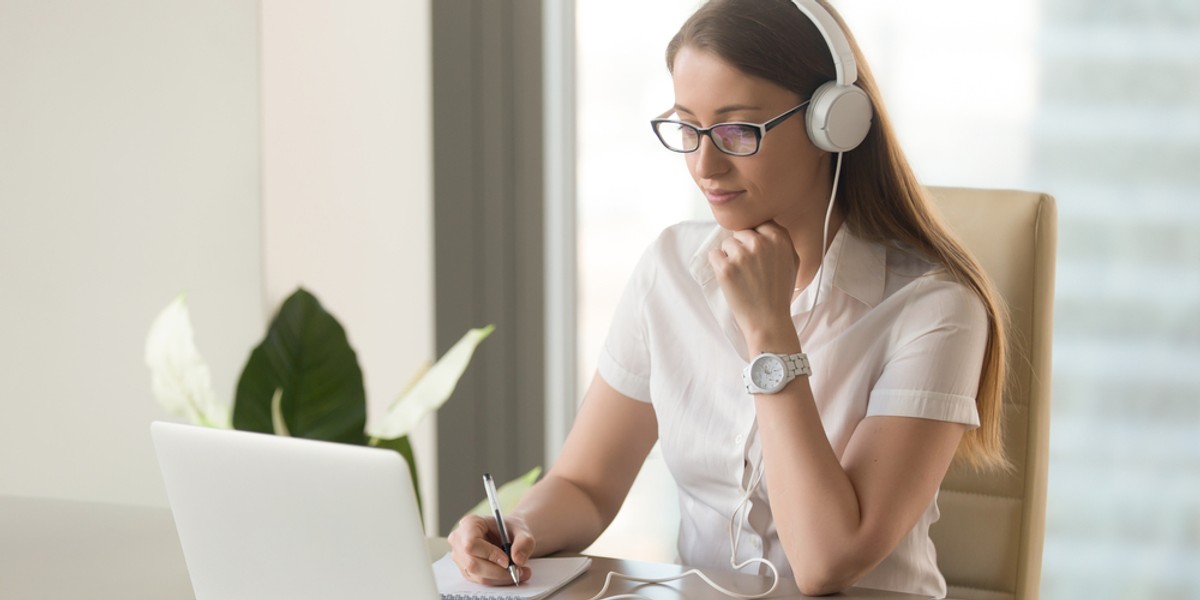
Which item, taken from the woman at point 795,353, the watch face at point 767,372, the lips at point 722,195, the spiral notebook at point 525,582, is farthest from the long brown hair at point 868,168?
the spiral notebook at point 525,582

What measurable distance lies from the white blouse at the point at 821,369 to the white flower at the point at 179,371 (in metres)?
0.68

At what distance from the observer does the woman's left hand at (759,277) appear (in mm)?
1288

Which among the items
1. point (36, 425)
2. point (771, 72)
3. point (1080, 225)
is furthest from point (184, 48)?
point (1080, 225)

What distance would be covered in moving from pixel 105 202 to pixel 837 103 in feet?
4.37

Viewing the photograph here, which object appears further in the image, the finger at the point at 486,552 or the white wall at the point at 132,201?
the white wall at the point at 132,201

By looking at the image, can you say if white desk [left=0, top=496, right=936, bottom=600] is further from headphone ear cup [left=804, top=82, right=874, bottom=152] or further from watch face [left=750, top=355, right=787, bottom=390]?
headphone ear cup [left=804, top=82, right=874, bottom=152]

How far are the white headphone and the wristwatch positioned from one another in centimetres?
23

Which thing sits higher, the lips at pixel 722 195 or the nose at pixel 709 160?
the nose at pixel 709 160

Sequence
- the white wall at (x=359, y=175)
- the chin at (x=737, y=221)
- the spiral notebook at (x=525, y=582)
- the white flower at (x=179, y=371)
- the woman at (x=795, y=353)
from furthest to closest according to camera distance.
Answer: the white wall at (x=359, y=175) < the white flower at (x=179, y=371) < the chin at (x=737, y=221) < the woman at (x=795, y=353) < the spiral notebook at (x=525, y=582)

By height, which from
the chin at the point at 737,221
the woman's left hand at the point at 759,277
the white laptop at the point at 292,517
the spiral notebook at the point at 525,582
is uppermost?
the chin at the point at 737,221

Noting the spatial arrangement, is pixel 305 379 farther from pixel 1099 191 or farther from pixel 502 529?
pixel 1099 191

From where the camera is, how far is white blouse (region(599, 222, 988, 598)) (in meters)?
1.29

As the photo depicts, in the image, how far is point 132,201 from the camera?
2.05 meters

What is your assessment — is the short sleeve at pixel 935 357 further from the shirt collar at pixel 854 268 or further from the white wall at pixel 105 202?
the white wall at pixel 105 202
